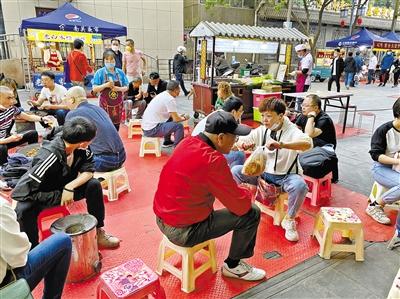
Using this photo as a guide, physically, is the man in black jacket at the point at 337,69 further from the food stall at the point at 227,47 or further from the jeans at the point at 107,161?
the jeans at the point at 107,161

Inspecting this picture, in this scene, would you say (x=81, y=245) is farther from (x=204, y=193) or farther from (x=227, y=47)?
(x=227, y=47)

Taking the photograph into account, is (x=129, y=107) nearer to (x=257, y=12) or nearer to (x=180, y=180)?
(x=180, y=180)

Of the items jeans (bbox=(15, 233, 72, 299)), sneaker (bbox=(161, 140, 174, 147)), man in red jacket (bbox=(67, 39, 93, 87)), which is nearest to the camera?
jeans (bbox=(15, 233, 72, 299))

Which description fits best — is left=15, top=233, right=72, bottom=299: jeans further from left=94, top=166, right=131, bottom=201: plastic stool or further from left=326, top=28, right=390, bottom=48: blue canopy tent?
left=326, top=28, right=390, bottom=48: blue canopy tent

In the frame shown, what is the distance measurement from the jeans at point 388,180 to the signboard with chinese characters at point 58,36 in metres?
9.03

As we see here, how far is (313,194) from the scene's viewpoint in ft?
11.6

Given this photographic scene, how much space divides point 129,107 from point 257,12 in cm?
1584

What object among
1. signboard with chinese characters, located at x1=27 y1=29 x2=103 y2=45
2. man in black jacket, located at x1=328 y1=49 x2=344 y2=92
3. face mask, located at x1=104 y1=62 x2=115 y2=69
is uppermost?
signboard with chinese characters, located at x1=27 y1=29 x2=103 y2=45

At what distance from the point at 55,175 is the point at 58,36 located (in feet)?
28.5

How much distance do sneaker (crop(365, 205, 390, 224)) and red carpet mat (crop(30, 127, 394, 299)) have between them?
0.20 feet

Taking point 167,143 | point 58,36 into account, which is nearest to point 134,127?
point 167,143

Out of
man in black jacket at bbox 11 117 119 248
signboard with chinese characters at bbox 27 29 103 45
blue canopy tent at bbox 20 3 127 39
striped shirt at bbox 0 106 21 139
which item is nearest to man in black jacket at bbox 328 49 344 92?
blue canopy tent at bbox 20 3 127 39

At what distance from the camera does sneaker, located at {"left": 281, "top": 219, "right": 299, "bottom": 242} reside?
9.27ft

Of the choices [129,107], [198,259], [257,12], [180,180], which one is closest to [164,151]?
[129,107]
